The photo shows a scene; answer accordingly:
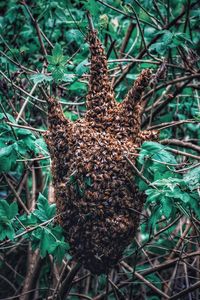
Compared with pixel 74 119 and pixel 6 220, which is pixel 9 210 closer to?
pixel 6 220

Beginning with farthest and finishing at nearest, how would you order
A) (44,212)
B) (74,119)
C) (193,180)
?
(74,119), (44,212), (193,180)

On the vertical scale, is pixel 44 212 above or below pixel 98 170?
below

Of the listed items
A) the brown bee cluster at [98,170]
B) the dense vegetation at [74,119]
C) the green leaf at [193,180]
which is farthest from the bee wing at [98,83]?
the green leaf at [193,180]

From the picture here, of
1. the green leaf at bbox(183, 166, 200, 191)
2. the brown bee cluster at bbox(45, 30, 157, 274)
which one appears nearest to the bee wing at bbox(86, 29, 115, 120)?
the brown bee cluster at bbox(45, 30, 157, 274)

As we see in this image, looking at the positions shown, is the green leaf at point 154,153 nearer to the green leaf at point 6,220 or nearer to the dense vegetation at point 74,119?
the dense vegetation at point 74,119

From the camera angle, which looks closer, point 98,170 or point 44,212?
point 98,170

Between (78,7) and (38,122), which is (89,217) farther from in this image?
(78,7)

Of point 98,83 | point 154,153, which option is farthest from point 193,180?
point 98,83

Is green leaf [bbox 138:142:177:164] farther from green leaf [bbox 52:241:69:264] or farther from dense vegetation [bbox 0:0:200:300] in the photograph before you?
green leaf [bbox 52:241:69:264]

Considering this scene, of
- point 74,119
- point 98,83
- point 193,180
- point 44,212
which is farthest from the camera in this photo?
point 74,119
